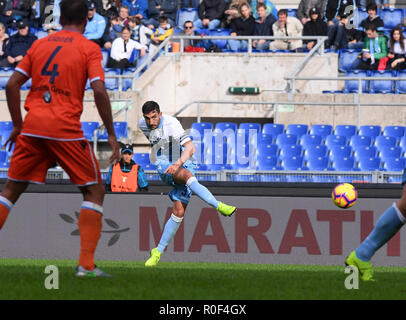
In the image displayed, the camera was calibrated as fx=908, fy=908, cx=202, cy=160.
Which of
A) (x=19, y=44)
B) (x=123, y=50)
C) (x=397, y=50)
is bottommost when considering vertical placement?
(x=397, y=50)

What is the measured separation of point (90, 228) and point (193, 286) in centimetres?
110

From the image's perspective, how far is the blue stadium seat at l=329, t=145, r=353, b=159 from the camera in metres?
16.7

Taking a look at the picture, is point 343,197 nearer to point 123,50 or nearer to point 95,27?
point 123,50

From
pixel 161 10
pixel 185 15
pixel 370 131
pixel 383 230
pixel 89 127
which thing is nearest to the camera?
pixel 383 230

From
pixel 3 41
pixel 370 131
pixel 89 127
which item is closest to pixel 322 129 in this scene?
pixel 370 131

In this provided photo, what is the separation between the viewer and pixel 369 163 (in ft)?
54.3

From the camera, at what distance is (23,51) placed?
21.2 metres

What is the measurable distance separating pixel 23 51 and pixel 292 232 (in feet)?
35.7

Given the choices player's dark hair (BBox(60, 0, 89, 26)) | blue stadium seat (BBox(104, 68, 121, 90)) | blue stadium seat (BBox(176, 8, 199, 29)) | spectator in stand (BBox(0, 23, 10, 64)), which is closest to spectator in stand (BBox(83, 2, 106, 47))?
blue stadium seat (BBox(104, 68, 121, 90))

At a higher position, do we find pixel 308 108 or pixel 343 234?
pixel 308 108

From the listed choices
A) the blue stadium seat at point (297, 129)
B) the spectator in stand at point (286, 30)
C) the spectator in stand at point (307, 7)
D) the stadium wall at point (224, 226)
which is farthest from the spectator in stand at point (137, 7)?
the stadium wall at point (224, 226)

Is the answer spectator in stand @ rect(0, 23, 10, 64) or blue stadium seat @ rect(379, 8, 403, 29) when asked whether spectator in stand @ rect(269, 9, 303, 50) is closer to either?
blue stadium seat @ rect(379, 8, 403, 29)
